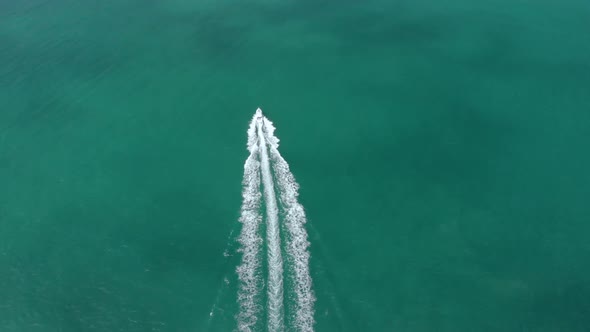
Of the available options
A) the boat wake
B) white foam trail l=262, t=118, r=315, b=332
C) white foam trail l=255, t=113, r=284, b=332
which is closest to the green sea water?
white foam trail l=262, t=118, r=315, b=332

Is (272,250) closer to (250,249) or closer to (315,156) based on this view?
(250,249)

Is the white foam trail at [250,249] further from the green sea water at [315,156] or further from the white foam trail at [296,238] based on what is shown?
the white foam trail at [296,238]

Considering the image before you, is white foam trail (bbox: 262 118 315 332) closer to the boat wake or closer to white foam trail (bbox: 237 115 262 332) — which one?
the boat wake

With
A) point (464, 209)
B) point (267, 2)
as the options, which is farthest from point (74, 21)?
point (464, 209)

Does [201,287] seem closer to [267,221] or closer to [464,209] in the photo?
[267,221]

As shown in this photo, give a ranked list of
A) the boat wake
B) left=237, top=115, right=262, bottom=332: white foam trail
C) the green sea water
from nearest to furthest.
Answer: the boat wake
left=237, top=115, right=262, bottom=332: white foam trail
the green sea water
